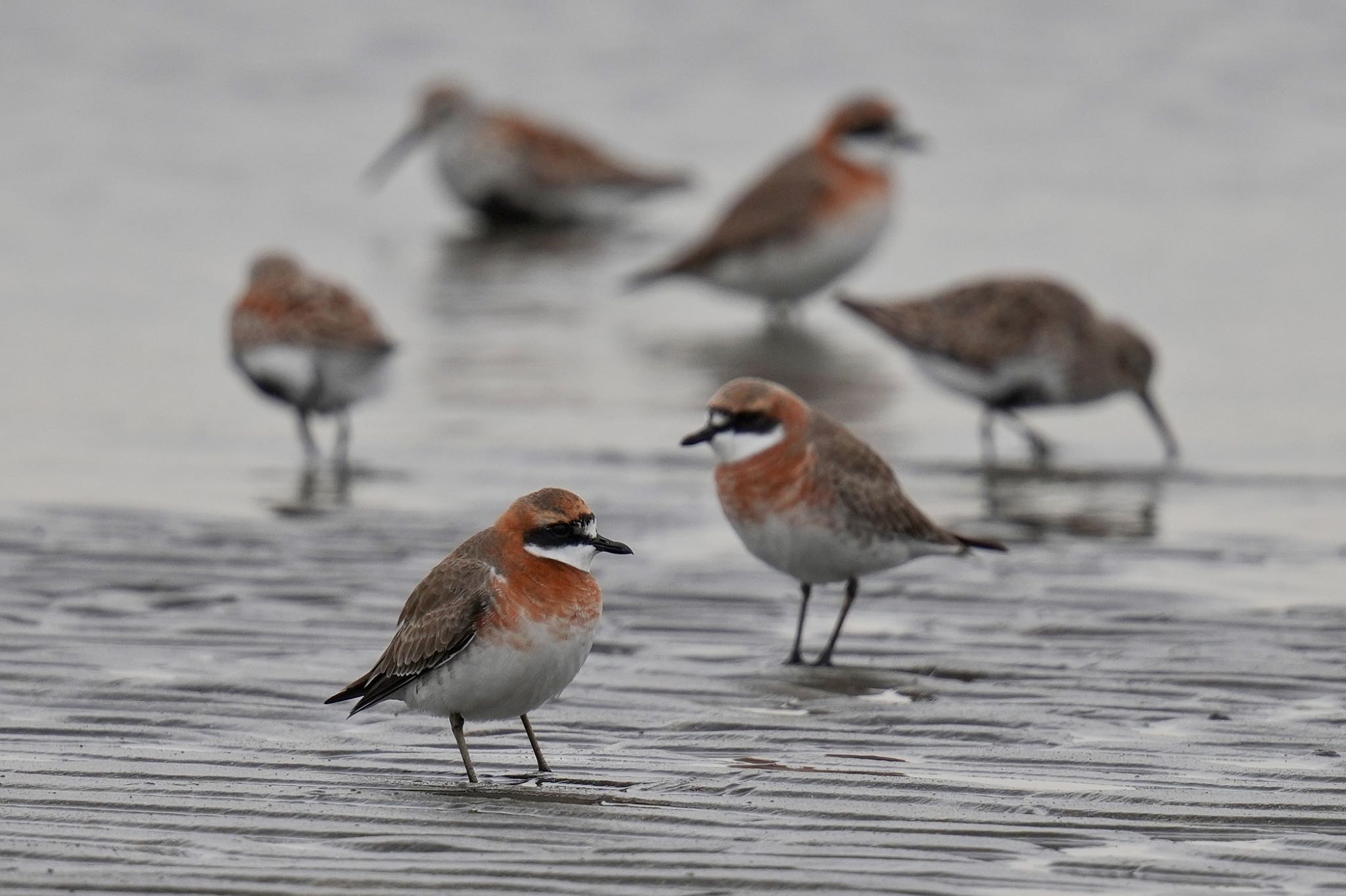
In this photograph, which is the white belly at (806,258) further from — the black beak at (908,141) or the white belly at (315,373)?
the white belly at (315,373)

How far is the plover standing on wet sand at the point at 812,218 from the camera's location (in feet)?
46.2

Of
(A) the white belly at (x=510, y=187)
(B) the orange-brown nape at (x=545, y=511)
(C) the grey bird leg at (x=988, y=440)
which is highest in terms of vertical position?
(A) the white belly at (x=510, y=187)

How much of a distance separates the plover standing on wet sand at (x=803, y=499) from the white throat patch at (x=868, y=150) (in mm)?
7484

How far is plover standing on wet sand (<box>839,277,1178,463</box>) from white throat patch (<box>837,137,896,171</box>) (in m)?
3.64

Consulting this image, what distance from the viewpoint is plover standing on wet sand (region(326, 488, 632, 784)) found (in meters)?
5.32

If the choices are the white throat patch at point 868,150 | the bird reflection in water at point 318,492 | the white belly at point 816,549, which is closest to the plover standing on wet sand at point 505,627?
the white belly at point 816,549

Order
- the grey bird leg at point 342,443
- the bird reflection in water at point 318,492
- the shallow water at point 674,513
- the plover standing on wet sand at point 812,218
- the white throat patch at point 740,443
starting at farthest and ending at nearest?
the plover standing on wet sand at point 812,218
the grey bird leg at point 342,443
the bird reflection in water at point 318,492
the white throat patch at point 740,443
the shallow water at point 674,513

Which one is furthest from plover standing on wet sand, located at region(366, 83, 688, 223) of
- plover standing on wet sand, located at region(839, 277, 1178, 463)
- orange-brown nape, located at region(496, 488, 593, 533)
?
orange-brown nape, located at region(496, 488, 593, 533)

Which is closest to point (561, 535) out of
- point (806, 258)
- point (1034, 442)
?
point (1034, 442)

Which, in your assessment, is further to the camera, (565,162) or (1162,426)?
(565,162)

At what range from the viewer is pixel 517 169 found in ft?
60.4

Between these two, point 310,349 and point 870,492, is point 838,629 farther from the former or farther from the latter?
point 310,349

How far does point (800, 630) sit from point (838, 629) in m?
0.13

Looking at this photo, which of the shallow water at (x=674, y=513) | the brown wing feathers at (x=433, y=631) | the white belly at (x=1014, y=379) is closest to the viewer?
the shallow water at (x=674, y=513)
